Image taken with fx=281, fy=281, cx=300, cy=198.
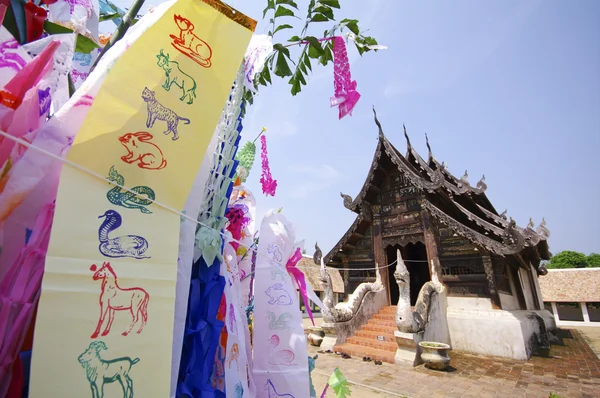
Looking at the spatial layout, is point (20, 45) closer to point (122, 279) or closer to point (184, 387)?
point (122, 279)

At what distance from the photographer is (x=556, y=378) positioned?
17.6 feet

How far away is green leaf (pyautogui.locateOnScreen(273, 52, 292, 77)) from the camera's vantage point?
1907 millimetres

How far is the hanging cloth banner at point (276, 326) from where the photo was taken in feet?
4.56

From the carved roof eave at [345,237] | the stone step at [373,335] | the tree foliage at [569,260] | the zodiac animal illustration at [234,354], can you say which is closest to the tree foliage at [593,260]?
the tree foliage at [569,260]

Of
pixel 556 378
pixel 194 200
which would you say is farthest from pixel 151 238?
pixel 556 378

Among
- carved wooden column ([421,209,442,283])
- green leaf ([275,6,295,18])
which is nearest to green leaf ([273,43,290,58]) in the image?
green leaf ([275,6,295,18])

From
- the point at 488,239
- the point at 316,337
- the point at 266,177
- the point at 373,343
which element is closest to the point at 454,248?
the point at 488,239

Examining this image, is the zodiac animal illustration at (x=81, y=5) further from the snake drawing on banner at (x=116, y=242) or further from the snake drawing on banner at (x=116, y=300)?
the snake drawing on banner at (x=116, y=300)

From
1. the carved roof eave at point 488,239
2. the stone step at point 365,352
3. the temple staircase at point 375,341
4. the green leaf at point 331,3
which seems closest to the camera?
the green leaf at point 331,3

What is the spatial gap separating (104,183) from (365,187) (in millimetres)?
9552

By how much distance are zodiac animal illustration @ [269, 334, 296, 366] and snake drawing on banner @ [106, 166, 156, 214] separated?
988 millimetres

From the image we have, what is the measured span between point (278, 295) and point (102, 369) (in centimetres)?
95

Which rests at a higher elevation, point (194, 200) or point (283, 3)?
point (283, 3)

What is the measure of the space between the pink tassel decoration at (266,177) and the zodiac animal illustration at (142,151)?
5.34 feet
